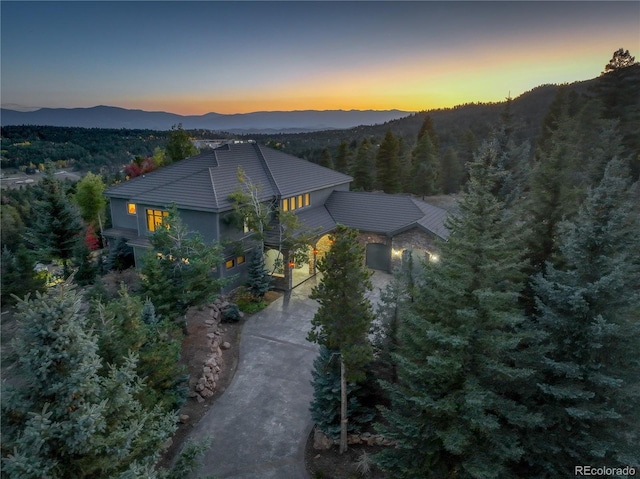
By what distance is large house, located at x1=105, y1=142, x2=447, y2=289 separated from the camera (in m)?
20.5

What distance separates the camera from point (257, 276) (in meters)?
20.2

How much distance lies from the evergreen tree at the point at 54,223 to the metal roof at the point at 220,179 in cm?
322

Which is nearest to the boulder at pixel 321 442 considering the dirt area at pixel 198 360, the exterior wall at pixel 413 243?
the dirt area at pixel 198 360

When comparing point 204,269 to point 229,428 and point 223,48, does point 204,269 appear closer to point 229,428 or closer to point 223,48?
point 229,428

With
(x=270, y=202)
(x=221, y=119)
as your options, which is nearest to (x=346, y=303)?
(x=270, y=202)

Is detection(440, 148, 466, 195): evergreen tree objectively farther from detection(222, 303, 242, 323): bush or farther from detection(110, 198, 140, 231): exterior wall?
detection(110, 198, 140, 231): exterior wall

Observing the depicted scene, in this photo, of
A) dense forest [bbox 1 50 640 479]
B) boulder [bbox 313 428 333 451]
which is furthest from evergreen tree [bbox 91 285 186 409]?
boulder [bbox 313 428 333 451]

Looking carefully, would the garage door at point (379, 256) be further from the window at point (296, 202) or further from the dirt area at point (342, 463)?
the dirt area at point (342, 463)

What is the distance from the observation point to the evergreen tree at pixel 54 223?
2102 cm

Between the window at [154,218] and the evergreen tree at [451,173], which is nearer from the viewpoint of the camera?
the window at [154,218]

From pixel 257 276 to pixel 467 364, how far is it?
46.7ft

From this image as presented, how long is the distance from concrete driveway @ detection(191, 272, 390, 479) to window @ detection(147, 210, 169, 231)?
9.02 metres

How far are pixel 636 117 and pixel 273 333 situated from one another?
1298 inches

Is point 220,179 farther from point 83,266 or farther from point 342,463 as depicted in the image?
point 342,463
